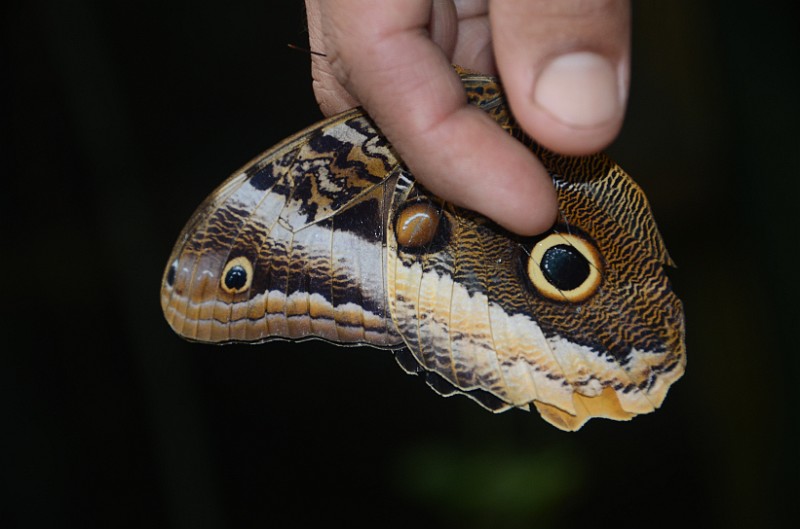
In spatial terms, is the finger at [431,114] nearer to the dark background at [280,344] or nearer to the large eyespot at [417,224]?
the large eyespot at [417,224]

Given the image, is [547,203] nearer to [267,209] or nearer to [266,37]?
[267,209]

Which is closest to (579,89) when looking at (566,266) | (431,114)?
(431,114)

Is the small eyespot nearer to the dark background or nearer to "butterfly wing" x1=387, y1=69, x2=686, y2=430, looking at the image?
"butterfly wing" x1=387, y1=69, x2=686, y2=430

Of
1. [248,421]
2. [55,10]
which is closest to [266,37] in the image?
[55,10]

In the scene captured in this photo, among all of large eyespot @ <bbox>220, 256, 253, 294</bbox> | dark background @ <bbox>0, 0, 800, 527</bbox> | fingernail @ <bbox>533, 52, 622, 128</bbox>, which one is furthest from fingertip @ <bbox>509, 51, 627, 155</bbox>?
dark background @ <bbox>0, 0, 800, 527</bbox>

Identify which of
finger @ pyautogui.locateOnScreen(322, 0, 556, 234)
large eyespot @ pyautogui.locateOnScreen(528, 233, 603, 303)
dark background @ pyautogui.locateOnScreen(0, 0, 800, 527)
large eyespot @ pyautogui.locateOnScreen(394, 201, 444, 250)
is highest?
finger @ pyautogui.locateOnScreen(322, 0, 556, 234)
